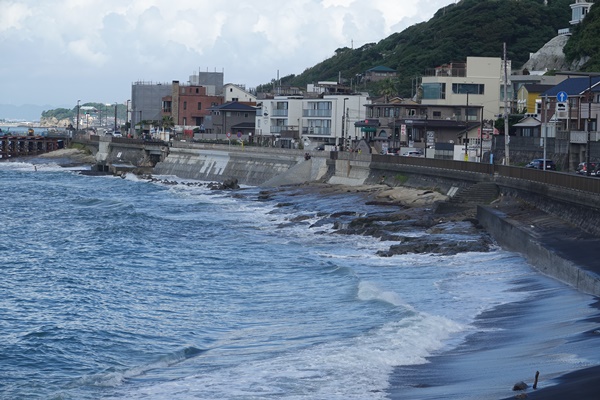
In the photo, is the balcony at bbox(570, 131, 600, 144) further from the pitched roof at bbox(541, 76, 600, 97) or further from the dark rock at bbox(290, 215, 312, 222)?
the dark rock at bbox(290, 215, 312, 222)

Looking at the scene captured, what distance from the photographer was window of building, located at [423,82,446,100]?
10188 cm

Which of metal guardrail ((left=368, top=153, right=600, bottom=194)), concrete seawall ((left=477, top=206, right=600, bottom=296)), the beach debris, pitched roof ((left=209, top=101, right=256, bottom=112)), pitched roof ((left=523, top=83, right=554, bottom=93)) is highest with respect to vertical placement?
pitched roof ((left=523, top=83, right=554, bottom=93))

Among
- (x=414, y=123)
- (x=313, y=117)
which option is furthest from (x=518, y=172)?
(x=313, y=117)

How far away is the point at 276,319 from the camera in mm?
27938

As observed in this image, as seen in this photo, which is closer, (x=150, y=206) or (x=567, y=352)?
(x=567, y=352)

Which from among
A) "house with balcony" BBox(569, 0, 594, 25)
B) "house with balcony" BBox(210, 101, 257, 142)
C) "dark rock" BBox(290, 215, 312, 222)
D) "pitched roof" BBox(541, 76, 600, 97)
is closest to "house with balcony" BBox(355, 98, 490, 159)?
"pitched roof" BBox(541, 76, 600, 97)

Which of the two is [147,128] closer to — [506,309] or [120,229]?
[120,229]

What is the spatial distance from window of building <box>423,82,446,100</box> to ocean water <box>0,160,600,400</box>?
53371mm

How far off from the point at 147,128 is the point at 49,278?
118 m

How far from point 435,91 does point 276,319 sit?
77.7 meters

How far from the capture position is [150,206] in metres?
71.3

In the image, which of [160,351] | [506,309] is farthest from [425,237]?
[160,351]

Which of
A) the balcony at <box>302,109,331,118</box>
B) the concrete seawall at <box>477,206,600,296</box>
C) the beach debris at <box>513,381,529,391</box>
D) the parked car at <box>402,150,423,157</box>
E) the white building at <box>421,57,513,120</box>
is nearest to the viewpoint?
the beach debris at <box>513,381,529,391</box>

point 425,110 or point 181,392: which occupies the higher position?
point 425,110
